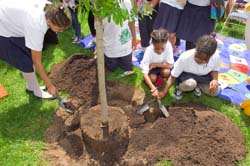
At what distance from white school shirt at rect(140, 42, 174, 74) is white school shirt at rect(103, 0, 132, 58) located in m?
0.35

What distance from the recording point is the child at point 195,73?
13.3 ft

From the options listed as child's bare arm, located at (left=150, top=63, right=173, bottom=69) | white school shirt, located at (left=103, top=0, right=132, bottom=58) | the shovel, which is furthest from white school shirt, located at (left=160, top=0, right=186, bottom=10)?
the shovel

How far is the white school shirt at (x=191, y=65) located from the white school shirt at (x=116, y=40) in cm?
81

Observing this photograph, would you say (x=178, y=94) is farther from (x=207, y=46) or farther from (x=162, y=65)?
(x=207, y=46)

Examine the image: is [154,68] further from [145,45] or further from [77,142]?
[77,142]

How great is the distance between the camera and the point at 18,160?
3.50 metres

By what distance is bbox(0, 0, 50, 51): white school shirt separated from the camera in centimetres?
333

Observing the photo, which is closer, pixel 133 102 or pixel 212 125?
pixel 212 125

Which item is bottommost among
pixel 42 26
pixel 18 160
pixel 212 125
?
pixel 18 160

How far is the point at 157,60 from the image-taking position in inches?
171

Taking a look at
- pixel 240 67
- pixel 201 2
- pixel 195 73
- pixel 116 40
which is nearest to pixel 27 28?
pixel 116 40

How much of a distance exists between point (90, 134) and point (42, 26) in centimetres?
130

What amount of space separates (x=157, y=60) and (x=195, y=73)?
0.56 m

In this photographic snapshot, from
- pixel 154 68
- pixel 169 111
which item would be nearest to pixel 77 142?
pixel 169 111
